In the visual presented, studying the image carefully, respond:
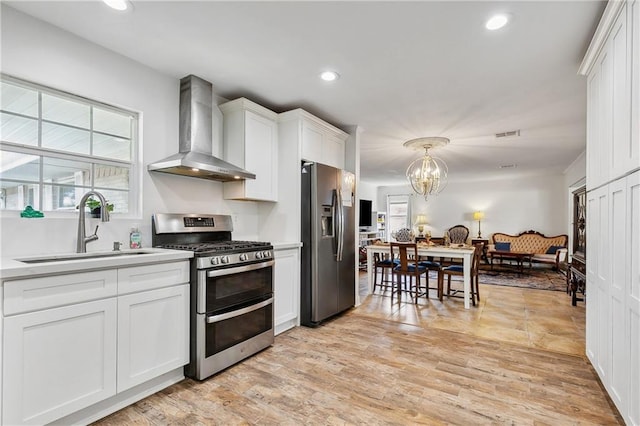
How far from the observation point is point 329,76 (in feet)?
9.31

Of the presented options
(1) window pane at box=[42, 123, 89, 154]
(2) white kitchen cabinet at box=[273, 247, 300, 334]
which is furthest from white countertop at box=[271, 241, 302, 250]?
(1) window pane at box=[42, 123, 89, 154]

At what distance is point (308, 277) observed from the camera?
3461mm

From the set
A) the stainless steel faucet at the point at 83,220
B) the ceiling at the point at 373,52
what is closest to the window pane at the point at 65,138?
the stainless steel faucet at the point at 83,220

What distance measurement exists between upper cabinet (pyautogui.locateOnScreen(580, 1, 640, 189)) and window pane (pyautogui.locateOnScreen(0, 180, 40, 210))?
355cm

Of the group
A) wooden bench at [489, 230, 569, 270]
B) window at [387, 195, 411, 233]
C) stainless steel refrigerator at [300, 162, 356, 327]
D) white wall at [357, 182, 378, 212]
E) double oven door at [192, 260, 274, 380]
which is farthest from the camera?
window at [387, 195, 411, 233]

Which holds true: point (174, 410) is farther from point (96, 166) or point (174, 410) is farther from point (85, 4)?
point (85, 4)

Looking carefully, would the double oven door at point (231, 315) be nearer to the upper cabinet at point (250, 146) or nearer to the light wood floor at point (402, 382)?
the light wood floor at point (402, 382)

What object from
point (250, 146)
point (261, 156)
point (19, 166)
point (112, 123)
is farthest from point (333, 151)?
point (19, 166)

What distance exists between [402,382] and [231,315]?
1.39m

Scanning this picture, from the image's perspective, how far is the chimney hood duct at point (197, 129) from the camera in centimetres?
275

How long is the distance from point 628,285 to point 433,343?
67.5 inches

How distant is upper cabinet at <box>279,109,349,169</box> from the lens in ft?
11.5

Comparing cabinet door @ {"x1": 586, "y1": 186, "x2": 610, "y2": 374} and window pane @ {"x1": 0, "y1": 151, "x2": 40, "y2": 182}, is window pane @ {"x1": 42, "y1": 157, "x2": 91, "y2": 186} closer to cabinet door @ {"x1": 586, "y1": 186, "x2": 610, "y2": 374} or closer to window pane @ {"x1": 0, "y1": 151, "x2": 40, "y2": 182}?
window pane @ {"x1": 0, "y1": 151, "x2": 40, "y2": 182}

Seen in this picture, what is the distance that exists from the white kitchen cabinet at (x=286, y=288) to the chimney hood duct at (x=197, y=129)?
0.96 m
